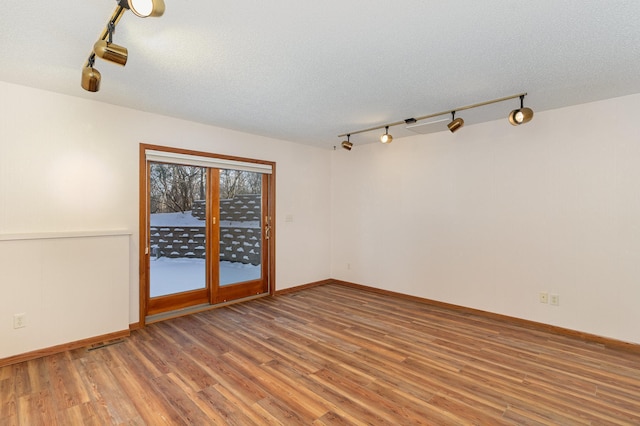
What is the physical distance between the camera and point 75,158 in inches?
128

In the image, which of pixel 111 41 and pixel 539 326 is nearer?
pixel 111 41

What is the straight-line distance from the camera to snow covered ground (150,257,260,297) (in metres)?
4.02

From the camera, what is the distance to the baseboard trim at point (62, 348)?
9.22ft

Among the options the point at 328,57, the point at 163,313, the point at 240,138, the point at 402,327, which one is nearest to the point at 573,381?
the point at 402,327

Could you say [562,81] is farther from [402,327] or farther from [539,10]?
[402,327]

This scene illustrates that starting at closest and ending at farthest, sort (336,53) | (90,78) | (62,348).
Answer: (90,78), (336,53), (62,348)

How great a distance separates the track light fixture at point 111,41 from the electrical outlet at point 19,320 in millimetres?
2254

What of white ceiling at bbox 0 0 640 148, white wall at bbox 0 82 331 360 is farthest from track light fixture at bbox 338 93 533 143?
white wall at bbox 0 82 331 360

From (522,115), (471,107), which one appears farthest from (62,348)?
(522,115)

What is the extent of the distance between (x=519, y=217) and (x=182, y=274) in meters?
4.52

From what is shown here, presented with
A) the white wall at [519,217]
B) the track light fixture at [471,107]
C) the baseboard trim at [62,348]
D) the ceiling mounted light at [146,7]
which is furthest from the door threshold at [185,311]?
the ceiling mounted light at [146,7]

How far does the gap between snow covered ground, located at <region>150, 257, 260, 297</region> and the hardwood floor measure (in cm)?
53

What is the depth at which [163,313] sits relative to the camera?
4043 millimetres

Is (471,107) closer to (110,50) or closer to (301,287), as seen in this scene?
(110,50)
